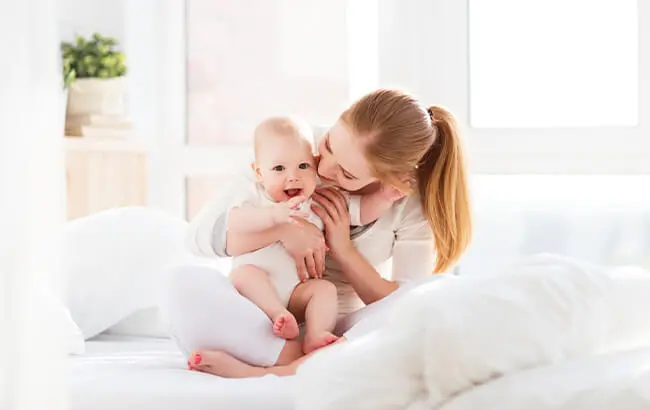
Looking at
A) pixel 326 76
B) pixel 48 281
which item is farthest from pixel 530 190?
pixel 48 281

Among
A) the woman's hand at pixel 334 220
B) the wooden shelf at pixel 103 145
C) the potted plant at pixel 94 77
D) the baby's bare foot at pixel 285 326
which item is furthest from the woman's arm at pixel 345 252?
the potted plant at pixel 94 77

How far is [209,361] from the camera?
1620mm

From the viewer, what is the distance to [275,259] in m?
1.79

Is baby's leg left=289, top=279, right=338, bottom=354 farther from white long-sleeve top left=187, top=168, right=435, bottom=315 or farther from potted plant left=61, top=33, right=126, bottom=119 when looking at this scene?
potted plant left=61, top=33, right=126, bottom=119

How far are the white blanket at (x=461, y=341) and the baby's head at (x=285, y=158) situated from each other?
527 millimetres

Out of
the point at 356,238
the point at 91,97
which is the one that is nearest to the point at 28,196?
the point at 356,238

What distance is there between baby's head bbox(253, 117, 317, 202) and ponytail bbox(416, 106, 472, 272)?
0.80ft

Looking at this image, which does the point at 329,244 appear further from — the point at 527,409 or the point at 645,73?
the point at 645,73

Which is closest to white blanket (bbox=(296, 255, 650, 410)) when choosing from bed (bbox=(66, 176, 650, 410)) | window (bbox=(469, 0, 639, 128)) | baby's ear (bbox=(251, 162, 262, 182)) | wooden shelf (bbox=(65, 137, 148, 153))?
bed (bbox=(66, 176, 650, 410))

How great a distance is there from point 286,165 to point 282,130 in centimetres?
7

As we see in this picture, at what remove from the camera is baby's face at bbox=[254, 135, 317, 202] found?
1.74 metres

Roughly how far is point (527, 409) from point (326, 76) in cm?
192

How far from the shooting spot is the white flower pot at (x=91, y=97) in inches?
112

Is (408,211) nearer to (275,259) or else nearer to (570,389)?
(275,259)
